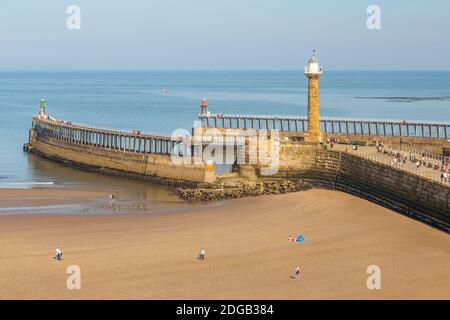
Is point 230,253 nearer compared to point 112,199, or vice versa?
point 230,253

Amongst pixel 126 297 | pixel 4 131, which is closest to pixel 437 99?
pixel 4 131

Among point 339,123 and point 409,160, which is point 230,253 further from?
point 339,123

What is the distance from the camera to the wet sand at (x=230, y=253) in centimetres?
2878

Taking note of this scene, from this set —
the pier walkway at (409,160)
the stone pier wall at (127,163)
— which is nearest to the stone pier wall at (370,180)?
the pier walkway at (409,160)

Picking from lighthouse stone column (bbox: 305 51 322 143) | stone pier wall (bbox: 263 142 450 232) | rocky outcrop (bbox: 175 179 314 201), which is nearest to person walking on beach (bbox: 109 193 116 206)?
rocky outcrop (bbox: 175 179 314 201)

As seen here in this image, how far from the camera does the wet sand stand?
94.4 ft

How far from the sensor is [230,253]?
3409 centimetres

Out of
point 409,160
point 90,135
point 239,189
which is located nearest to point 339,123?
point 239,189

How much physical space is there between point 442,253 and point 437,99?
11857cm

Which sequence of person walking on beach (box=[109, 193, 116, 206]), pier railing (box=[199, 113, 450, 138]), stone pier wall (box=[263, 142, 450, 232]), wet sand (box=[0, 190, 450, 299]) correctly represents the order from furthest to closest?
1. pier railing (box=[199, 113, 450, 138])
2. person walking on beach (box=[109, 193, 116, 206])
3. stone pier wall (box=[263, 142, 450, 232])
4. wet sand (box=[0, 190, 450, 299])
